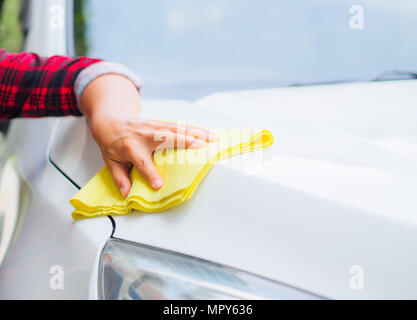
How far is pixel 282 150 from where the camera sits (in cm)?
86

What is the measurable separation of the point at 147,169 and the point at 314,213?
0.32 metres

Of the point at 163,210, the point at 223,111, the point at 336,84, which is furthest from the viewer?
the point at 336,84

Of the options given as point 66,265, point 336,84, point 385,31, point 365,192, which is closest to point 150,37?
point 336,84

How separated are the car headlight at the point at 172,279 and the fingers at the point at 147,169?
5.1 inches

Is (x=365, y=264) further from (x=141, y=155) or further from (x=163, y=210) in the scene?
(x=141, y=155)

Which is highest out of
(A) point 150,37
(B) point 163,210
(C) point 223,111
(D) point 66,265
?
(A) point 150,37

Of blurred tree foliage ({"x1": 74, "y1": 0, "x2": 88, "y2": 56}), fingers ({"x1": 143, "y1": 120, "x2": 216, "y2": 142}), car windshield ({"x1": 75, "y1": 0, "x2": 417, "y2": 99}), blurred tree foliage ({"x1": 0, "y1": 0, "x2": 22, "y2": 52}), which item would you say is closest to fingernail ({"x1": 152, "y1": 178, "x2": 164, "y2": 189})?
fingers ({"x1": 143, "y1": 120, "x2": 216, "y2": 142})

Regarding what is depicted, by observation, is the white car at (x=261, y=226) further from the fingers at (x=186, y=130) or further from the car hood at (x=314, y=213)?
the fingers at (x=186, y=130)

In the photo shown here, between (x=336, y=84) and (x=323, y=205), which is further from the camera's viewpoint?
(x=336, y=84)

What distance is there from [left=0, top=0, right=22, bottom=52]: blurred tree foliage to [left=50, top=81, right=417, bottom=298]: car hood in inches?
31.4

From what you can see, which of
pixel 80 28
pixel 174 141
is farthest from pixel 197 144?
pixel 80 28

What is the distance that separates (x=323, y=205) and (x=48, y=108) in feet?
2.50

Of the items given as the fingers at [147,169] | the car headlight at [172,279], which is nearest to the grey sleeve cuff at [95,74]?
the fingers at [147,169]

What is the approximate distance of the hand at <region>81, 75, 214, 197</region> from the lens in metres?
0.88
